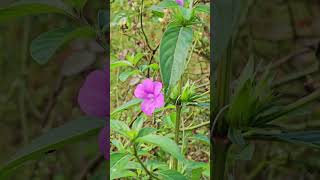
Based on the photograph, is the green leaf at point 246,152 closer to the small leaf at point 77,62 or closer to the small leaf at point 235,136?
the small leaf at point 235,136

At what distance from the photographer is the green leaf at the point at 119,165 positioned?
28.7 inches

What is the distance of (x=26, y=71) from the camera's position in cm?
84

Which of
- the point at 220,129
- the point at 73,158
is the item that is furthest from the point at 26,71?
the point at 220,129

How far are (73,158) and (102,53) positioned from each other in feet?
0.52

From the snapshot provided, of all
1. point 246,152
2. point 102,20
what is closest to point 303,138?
point 246,152

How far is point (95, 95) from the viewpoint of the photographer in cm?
77

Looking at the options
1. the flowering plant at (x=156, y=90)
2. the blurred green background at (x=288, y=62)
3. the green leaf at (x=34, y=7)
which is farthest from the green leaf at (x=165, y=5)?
the blurred green background at (x=288, y=62)

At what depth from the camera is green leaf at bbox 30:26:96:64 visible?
70 cm

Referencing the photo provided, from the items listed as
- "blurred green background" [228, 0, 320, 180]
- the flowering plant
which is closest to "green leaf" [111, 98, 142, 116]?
the flowering plant

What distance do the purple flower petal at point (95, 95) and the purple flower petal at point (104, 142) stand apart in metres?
0.03

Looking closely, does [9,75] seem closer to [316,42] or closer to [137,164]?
[137,164]

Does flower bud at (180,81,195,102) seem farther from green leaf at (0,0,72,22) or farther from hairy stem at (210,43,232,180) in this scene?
green leaf at (0,0,72,22)

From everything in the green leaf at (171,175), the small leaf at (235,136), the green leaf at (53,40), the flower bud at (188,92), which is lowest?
the green leaf at (171,175)

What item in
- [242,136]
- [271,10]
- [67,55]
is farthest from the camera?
[271,10]
